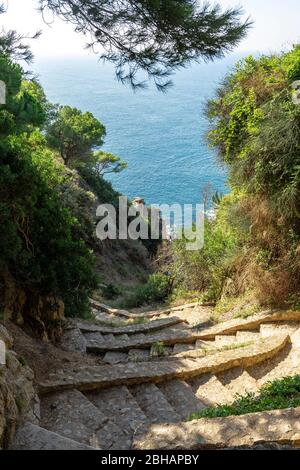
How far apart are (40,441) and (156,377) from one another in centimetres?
293

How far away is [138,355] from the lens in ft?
27.7

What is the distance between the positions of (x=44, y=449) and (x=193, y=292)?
396 inches

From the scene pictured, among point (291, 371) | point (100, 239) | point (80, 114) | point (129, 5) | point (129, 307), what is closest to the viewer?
point (129, 5)

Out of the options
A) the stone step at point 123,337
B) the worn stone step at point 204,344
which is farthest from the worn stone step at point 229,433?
the stone step at point 123,337

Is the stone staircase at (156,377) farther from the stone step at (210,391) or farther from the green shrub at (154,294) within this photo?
the green shrub at (154,294)

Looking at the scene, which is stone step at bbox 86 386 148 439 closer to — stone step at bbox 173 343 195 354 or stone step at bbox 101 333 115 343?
stone step at bbox 173 343 195 354

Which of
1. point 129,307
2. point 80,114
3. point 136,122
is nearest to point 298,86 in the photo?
point 129,307

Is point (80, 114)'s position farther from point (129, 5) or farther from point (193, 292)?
point (129, 5)

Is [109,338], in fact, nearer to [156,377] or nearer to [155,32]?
[156,377]

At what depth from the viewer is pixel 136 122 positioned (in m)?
101

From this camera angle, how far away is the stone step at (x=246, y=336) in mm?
8199

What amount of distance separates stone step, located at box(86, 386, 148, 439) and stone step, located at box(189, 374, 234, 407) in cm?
114

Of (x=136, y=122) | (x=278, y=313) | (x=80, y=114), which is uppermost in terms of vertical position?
(x=136, y=122)

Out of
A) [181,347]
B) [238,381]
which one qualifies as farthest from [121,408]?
[181,347]
